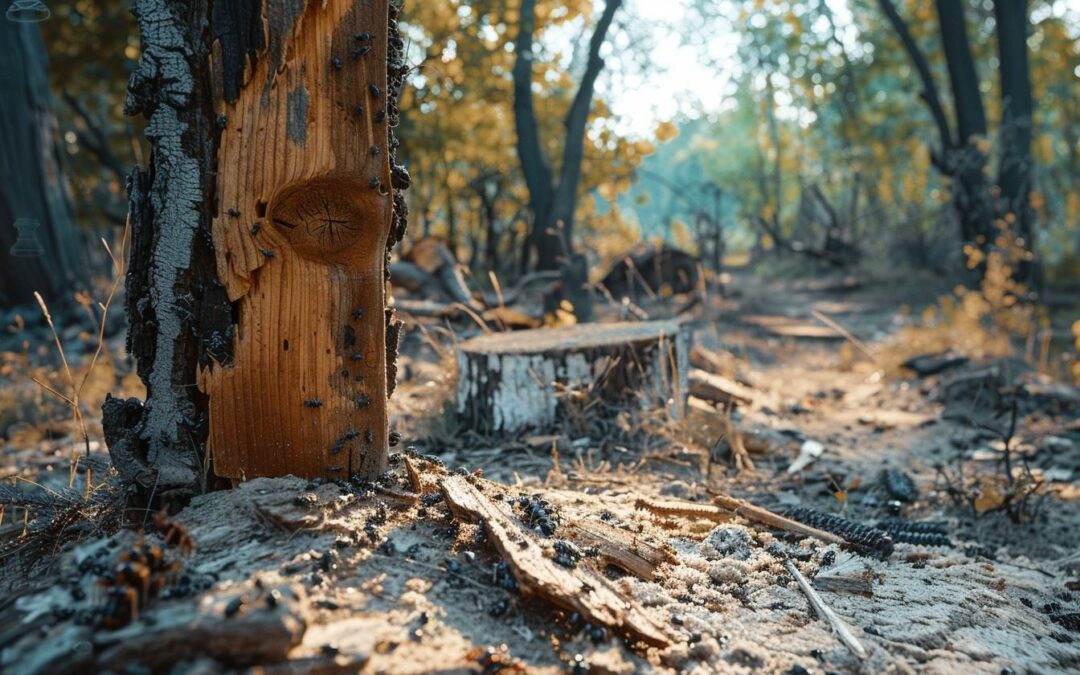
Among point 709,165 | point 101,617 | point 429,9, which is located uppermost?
point 709,165

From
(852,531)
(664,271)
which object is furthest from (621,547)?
(664,271)

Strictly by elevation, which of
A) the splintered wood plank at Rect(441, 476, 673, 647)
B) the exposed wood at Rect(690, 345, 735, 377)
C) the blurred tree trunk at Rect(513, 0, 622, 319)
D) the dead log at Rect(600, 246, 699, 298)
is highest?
the blurred tree trunk at Rect(513, 0, 622, 319)

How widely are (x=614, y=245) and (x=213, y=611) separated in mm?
12404

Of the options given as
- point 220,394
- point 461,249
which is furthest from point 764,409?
point 461,249

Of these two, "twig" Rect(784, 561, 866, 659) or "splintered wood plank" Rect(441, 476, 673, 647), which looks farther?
"twig" Rect(784, 561, 866, 659)

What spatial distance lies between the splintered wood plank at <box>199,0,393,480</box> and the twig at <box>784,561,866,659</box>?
1.35 m

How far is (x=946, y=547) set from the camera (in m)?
3.24

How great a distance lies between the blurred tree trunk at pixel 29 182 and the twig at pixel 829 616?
30.5ft

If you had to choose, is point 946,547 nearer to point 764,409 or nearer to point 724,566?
point 724,566

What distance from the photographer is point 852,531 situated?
3.04 meters

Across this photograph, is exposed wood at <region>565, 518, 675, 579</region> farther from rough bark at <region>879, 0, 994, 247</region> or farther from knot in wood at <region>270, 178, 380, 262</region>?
rough bark at <region>879, 0, 994, 247</region>

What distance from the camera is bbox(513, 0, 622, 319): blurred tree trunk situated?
824cm

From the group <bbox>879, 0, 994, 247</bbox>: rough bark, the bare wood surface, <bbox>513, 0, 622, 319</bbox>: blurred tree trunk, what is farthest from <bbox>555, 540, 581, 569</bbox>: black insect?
<bbox>879, 0, 994, 247</bbox>: rough bark

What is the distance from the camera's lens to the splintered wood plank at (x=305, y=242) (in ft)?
7.36
